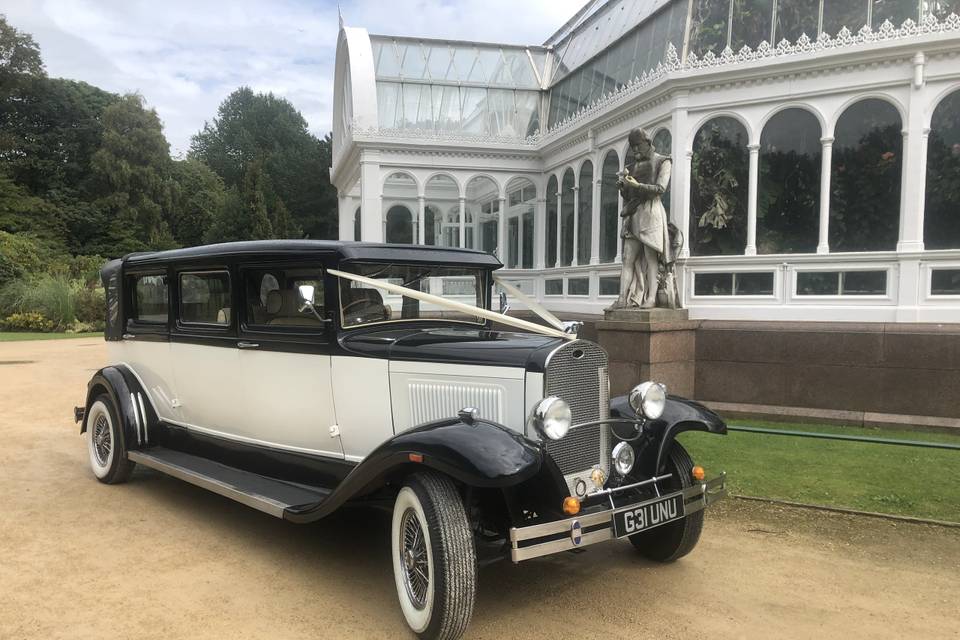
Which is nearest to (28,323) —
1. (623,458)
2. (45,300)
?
(45,300)

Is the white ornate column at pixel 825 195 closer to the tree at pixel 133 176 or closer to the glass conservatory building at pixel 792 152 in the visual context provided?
the glass conservatory building at pixel 792 152

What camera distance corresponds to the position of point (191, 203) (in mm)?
46375

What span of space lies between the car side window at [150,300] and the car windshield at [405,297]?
7.37 ft

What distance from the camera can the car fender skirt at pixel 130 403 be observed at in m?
5.55

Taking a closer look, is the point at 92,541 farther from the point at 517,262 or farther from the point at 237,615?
the point at 517,262

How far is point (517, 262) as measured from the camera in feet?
58.4

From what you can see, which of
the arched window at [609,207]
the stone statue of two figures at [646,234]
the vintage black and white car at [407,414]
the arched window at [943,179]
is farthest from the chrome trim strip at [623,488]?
the arched window at [609,207]

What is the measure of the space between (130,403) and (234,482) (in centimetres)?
178

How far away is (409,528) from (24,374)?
12.5 meters

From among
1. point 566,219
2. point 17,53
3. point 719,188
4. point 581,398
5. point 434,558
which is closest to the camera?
point 434,558

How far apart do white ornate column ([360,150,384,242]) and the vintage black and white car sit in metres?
10.5

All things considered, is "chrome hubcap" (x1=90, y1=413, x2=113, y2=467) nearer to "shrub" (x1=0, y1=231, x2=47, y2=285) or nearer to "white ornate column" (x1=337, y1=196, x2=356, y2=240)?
"white ornate column" (x1=337, y1=196, x2=356, y2=240)

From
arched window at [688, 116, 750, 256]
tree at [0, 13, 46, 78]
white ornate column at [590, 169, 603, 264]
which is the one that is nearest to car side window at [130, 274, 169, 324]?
arched window at [688, 116, 750, 256]

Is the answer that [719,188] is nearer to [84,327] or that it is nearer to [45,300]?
[84,327]
